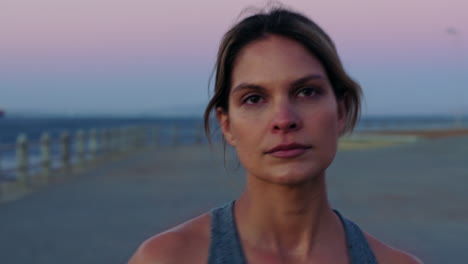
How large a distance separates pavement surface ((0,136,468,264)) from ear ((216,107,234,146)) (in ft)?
8.18

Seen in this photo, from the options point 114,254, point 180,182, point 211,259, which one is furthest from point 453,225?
point 211,259

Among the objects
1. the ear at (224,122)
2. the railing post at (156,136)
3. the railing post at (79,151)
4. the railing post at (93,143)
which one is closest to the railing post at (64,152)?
the railing post at (79,151)

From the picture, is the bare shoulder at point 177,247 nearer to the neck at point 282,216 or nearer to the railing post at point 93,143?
the neck at point 282,216

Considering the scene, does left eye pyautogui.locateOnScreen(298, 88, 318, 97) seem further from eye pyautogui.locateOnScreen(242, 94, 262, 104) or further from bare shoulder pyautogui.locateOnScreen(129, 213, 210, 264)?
bare shoulder pyautogui.locateOnScreen(129, 213, 210, 264)

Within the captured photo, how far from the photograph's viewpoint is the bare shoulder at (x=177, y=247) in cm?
147

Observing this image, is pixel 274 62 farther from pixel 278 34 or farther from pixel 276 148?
pixel 276 148

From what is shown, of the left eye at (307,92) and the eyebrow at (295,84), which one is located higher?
the eyebrow at (295,84)

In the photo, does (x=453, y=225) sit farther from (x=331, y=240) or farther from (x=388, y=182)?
(x=331, y=240)

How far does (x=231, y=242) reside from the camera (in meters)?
1.57

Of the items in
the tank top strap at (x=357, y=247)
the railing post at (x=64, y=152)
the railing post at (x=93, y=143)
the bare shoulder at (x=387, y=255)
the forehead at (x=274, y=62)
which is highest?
the forehead at (x=274, y=62)

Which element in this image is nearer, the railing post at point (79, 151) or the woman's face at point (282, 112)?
the woman's face at point (282, 112)

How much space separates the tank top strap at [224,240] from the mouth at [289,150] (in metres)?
0.24

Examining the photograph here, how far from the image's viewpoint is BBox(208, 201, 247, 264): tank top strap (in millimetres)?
1518

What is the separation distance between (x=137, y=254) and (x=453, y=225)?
748 cm
